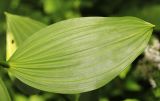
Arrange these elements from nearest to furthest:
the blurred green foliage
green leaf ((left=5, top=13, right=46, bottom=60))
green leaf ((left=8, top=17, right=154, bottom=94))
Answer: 1. green leaf ((left=8, top=17, right=154, bottom=94))
2. green leaf ((left=5, top=13, right=46, bottom=60))
3. the blurred green foliage

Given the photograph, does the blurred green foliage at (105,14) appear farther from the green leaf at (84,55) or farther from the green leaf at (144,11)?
the green leaf at (84,55)

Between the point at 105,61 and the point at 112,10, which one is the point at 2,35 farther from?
the point at 105,61

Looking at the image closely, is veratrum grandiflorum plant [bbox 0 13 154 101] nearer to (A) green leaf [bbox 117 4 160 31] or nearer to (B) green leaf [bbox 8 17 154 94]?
(B) green leaf [bbox 8 17 154 94]

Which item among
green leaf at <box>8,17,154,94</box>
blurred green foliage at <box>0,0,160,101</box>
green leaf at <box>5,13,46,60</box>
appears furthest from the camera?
blurred green foliage at <box>0,0,160,101</box>

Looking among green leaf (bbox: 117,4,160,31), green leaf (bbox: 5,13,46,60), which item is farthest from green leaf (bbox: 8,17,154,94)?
green leaf (bbox: 117,4,160,31)

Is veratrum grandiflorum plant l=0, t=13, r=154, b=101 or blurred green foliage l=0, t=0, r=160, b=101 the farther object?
blurred green foliage l=0, t=0, r=160, b=101

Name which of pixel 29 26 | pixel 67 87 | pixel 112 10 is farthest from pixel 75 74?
pixel 112 10
